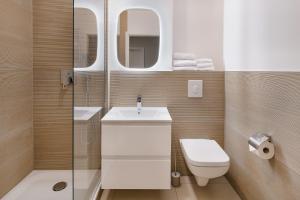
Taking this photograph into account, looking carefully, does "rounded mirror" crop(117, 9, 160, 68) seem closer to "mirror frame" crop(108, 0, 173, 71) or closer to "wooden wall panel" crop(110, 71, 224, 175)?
"mirror frame" crop(108, 0, 173, 71)

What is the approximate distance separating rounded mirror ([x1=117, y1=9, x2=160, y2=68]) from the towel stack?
0.22 metres

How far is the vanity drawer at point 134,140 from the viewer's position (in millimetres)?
1754

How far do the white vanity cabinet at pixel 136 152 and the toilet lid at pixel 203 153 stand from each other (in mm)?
194

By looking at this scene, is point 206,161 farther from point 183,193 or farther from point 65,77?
point 65,77

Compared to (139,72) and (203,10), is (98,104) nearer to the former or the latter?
(139,72)

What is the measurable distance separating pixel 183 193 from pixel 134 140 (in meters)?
0.72

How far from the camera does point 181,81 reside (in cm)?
225

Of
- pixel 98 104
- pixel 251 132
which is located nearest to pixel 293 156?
pixel 251 132

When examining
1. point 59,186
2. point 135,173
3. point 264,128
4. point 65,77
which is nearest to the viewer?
point 264,128

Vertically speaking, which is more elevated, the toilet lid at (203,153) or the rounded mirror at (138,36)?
the rounded mirror at (138,36)

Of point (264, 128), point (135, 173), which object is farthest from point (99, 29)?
point (264, 128)

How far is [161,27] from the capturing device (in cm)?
226

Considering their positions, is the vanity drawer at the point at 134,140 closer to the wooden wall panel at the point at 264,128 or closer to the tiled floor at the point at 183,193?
the tiled floor at the point at 183,193

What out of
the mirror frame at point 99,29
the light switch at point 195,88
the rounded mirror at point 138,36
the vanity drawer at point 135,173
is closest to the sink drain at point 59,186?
the vanity drawer at point 135,173
